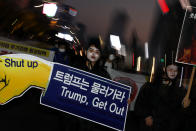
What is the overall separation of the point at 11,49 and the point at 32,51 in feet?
1.00

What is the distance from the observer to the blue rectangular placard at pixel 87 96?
2848mm

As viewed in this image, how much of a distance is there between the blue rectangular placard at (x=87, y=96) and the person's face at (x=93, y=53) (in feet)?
0.71

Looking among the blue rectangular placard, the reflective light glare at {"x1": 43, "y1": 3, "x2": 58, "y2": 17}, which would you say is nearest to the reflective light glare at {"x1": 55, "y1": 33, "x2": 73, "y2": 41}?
the reflective light glare at {"x1": 43, "y1": 3, "x2": 58, "y2": 17}

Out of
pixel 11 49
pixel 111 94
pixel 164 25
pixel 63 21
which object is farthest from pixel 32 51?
pixel 164 25

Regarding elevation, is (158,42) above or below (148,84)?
above

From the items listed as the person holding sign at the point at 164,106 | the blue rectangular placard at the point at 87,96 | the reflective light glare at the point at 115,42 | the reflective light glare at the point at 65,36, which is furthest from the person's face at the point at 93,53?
the reflective light glare at the point at 115,42

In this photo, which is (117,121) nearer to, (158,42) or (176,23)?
(158,42)

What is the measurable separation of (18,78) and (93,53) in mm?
997

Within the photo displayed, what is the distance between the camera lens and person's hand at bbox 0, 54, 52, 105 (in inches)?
108

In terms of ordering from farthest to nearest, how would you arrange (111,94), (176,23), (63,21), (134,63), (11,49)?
(134,63), (176,23), (63,21), (11,49), (111,94)

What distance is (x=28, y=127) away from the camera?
3383mm

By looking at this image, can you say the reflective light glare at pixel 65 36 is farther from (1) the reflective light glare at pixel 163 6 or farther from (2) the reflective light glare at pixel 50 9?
(1) the reflective light glare at pixel 163 6

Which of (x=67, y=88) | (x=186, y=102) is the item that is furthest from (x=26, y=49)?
(x=186, y=102)

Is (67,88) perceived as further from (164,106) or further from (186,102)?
(186,102)
